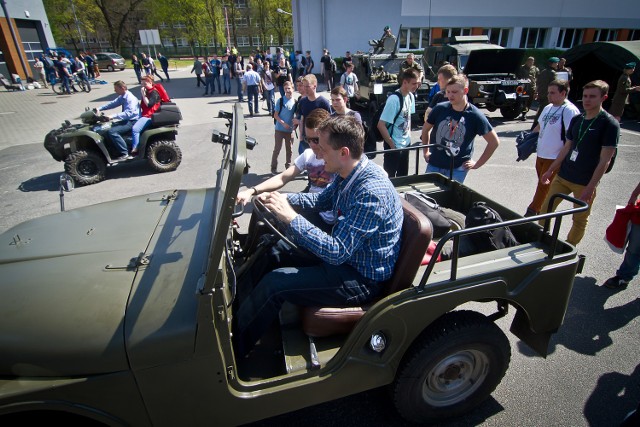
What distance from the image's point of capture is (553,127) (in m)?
4.35

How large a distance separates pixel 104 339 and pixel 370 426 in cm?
172

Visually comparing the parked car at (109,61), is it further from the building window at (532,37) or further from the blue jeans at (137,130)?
the building window at (532,37)

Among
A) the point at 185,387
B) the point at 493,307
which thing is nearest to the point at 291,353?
the point at 185,387

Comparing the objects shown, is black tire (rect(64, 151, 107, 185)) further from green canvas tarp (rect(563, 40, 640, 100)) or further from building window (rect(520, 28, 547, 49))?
building window (rect(520, 28, 547, 49))

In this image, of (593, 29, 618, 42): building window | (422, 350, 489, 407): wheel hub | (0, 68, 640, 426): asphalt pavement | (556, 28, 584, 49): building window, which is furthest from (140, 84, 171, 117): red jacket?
(593, 29, 618, 42): building window

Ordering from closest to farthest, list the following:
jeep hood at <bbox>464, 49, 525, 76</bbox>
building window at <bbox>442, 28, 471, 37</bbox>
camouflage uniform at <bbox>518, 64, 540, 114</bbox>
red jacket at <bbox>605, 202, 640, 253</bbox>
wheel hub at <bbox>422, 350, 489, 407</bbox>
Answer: wheel hub at <bbox>422, 350, 489, 407</bbox>, red jacket at <bbox>605, 202, 640, 253</bbox>, camouflage uniform at <bbox>518, 64, 540, 114</bbox>, jeep hood at <bbox>464, 49, 525, 76</bbox>, building window at <bbox>442, 28, 471, 37</bbox>

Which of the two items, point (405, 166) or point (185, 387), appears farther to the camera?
point (405, 166)

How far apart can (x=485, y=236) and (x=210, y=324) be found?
75.1 inches

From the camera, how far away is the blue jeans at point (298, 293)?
209 cm

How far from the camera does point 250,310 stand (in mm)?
2127

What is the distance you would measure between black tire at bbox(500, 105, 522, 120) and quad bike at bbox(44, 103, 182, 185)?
9544 millimetres

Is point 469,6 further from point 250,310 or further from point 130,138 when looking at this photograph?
point 250,310

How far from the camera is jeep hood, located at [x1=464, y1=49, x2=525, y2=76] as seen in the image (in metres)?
11.7

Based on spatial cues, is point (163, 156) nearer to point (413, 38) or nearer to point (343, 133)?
point (343, 133)
